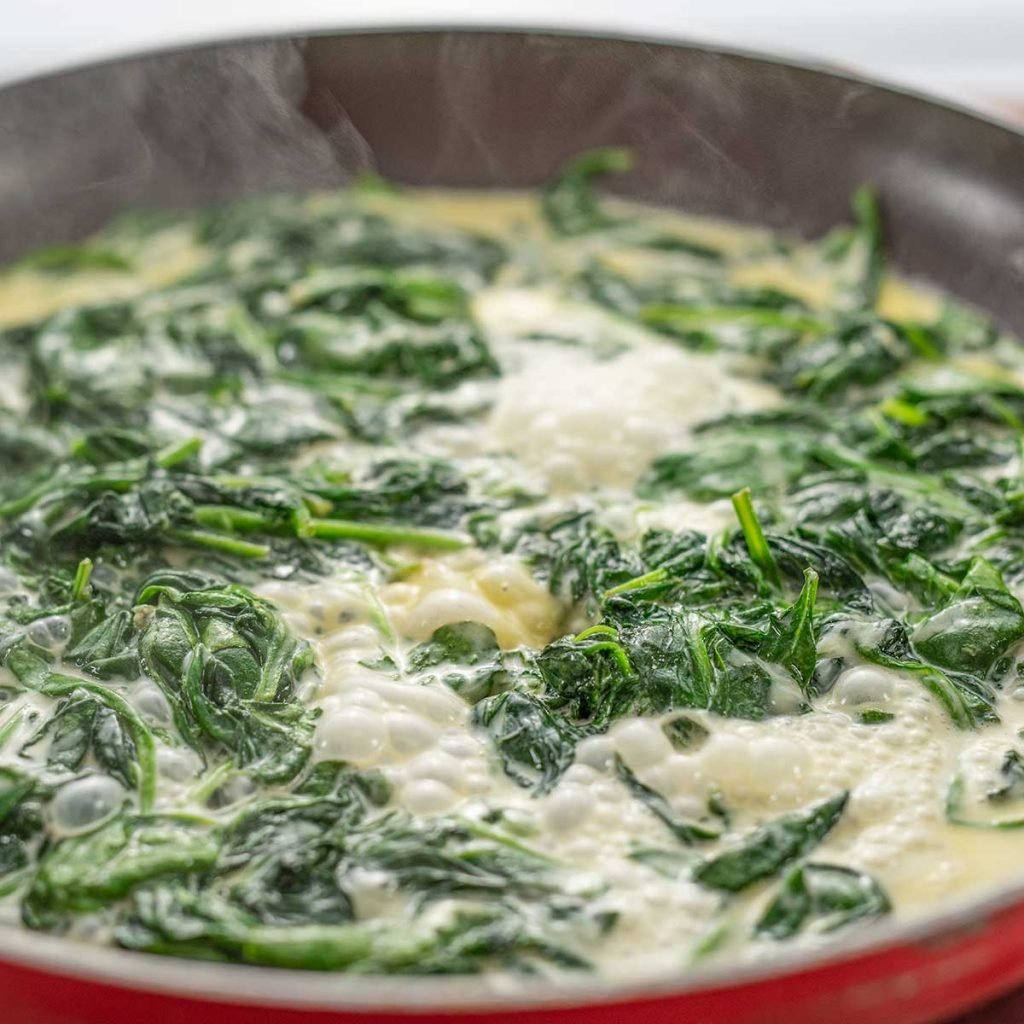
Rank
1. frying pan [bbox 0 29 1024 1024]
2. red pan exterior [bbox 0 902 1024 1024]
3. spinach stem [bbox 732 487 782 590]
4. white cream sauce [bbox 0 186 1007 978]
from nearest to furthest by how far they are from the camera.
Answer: red pan exterior [bbox 0 902 1024 1024]
white cream sauce [bbox 0 186 1007 978]
spinach stem [bbox 732 487 782 590]
frying pan [bbox 0 29 1024 1024]

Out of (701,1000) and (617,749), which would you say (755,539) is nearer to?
(617,749)

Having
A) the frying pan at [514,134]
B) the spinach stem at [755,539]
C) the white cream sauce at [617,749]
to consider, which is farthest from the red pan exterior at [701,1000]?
the frying pan at [514,134]

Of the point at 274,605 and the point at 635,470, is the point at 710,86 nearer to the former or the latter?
the point at 635,470

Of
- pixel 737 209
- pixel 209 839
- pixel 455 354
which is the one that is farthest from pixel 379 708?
pixel 737 209

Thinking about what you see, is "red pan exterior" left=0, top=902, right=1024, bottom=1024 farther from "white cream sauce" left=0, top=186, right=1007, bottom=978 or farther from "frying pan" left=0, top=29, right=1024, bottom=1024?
"frying pan" left=0, top=29, right=1024, bottom=1024

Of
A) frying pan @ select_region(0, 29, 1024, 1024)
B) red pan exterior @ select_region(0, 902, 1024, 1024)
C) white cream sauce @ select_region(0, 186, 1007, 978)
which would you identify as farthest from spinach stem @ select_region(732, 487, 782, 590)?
frying pan @ select_region(0, 29, 1024, 1024)

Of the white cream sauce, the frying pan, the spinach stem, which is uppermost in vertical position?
the frying pan

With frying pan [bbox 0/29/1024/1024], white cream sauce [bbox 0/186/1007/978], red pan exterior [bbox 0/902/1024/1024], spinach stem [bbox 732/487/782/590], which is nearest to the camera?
red pan exterior [bbox 0/902/1024/1024]

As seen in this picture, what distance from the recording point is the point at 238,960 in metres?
2.01

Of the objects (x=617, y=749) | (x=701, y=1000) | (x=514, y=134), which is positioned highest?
(x=514, y=134)

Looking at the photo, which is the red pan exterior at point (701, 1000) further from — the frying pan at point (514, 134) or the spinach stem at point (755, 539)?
the frying pan at point (514, 134)

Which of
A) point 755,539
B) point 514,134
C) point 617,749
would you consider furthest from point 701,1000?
point 514,134

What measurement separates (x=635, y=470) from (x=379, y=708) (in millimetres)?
994

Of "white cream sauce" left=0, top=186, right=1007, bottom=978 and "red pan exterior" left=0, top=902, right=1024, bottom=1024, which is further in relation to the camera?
"white cream sauce" left=0, top=186, right=1007, bottom=978
